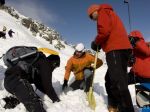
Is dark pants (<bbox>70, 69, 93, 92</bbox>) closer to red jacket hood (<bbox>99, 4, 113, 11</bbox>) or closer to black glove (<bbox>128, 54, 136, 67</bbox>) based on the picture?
black glove (<bbox>128, 54, 136, 67</bbox>)

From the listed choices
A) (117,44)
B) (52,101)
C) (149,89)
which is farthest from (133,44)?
(52,101)

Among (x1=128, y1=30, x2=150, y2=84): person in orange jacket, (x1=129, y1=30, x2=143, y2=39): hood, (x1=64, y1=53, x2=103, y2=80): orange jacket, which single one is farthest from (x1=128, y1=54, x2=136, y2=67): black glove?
(x1=64, y1=53, x2=103, y2=80): orange jacket

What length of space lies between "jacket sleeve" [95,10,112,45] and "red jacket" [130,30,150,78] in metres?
0.81

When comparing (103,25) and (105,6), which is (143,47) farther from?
(105,6)

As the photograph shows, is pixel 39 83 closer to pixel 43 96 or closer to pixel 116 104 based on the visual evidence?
pixel 43 96

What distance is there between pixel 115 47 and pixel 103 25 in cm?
53

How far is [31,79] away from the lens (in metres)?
7.82

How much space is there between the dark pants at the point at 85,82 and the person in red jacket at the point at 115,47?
216 centimetres

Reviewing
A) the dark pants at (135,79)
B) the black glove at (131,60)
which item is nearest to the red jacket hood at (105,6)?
the black glove at (131,60)

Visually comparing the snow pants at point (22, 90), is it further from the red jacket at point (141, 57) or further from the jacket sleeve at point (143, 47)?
the jacket sleeve at point (143, 47)

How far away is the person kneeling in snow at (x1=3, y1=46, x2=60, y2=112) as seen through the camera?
22.7 feet

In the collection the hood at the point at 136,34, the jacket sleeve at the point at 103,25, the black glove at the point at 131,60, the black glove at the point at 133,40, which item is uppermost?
the jacket sleeve at the point at 103,25

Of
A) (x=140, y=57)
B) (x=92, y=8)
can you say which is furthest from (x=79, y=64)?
(x=92, y=8)

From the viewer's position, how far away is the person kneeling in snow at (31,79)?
6914 mm
